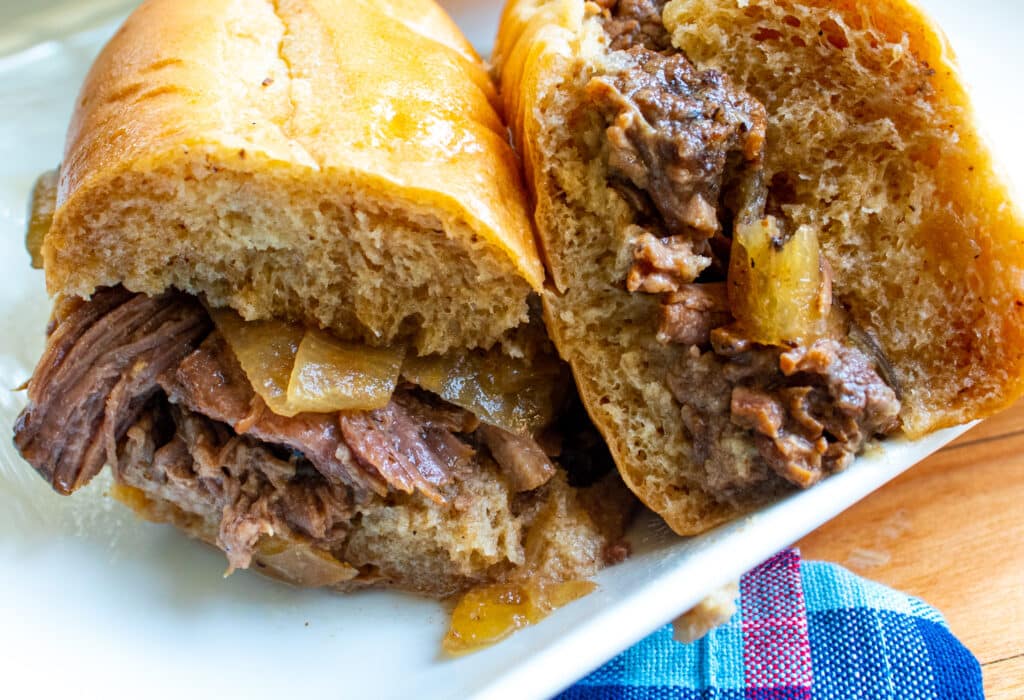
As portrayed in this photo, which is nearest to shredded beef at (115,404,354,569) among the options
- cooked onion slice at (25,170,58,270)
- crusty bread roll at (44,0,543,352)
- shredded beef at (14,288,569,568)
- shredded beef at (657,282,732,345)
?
shredded beef at (14,288,569,568)

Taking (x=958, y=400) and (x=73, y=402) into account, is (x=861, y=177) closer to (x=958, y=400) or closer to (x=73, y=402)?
(x=958, y=400)

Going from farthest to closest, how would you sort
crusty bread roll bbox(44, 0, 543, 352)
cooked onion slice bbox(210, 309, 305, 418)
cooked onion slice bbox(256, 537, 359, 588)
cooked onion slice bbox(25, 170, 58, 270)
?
1. cooked onion slice bbox(25, 170, 58, 270)
2. cooked onion slice bbox(256, 537, 359, 588)
3. cooked onion slice bbox(210, 309, 305, 418)
4. crusty bread roll bbox(44, 0, 543, 352)

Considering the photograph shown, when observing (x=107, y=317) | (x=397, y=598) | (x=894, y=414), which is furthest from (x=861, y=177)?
(x=107, y=317)

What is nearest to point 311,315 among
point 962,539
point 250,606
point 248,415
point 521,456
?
point 248,415

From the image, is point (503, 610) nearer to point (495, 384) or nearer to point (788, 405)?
point (495, 384)

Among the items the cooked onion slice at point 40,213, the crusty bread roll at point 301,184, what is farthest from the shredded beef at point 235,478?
the cooked onion slice at point 40,213

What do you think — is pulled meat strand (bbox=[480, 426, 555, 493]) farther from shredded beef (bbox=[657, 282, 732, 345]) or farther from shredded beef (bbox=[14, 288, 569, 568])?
shredded beef (bbox=[657, 282, 732, 345])
